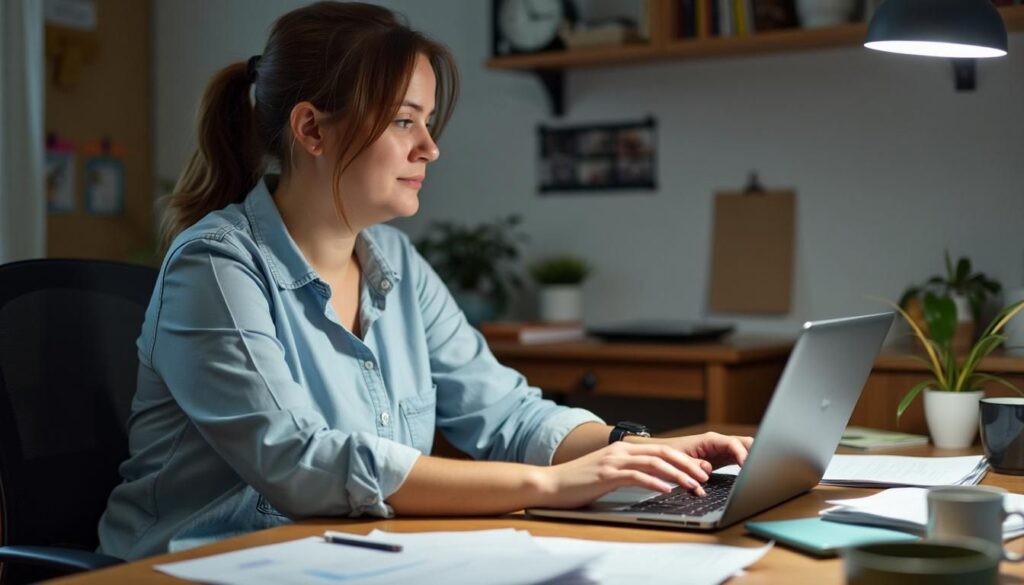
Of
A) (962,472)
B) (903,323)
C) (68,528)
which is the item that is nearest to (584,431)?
(962,472)

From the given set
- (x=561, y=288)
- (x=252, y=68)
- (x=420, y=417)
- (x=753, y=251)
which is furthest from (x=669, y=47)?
(x=420, y=417)

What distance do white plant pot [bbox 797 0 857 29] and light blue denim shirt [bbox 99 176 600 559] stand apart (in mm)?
1400

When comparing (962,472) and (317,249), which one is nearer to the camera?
(962,472)

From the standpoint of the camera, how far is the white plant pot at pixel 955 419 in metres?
1.76

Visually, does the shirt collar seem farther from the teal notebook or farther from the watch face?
the watch face

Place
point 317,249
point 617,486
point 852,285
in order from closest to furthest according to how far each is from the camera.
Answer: point 617,486
point 317,249
point 852,285

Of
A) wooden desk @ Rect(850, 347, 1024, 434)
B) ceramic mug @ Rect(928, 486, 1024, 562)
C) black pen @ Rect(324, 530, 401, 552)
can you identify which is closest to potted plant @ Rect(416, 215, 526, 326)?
wooden desk @ Rect(850, 347, 1024, 434)

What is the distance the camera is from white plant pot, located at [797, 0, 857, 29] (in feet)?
9.05

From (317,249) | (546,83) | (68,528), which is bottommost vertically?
(68,528)

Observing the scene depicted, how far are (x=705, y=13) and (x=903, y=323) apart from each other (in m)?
0.86

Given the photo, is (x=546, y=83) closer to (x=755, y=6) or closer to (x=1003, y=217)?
(x=755, y=6)

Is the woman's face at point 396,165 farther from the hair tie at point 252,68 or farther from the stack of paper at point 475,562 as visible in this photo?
the stack of paper at point 475,562

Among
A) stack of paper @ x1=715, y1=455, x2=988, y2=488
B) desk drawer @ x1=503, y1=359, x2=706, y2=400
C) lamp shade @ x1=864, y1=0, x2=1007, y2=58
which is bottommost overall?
desk drawer @ x1=503, y1=359, x2=706, y2=400

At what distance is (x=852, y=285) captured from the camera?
2986 millimetres
